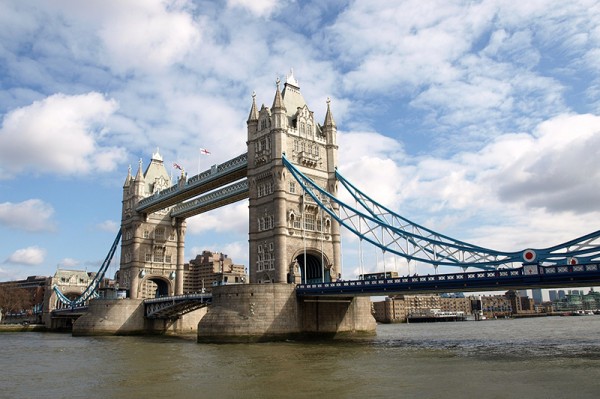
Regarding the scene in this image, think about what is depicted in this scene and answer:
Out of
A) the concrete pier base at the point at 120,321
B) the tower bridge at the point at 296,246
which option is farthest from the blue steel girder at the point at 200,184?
the concrete pier base at the point at 120,321

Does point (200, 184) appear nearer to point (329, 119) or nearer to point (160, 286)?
point (329, 119)

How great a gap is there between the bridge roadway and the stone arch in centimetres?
694

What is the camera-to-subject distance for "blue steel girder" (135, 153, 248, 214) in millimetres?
66312

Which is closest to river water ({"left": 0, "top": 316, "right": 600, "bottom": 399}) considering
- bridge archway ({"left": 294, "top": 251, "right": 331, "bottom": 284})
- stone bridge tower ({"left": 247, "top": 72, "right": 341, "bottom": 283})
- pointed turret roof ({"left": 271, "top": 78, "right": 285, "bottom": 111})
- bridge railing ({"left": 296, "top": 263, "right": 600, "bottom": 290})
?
bridge railing ({"left": 296, "top": 263, "right": 600, "bottom": 290})

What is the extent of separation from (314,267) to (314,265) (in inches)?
9.5

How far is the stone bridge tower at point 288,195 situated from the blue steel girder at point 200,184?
407cm

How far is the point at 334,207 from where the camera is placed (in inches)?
2363

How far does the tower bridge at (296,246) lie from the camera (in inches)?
1692

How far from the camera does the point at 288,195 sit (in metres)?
58.4

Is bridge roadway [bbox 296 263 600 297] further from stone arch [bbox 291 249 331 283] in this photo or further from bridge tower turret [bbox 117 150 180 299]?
bridge tower turret [bbox 117 150 180 299]

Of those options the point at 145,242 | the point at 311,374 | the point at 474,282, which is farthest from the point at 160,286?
the point at 311,374

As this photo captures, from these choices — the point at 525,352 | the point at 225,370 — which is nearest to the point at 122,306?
the point at 225,370

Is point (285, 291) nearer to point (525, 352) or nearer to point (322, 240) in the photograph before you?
point (322, 240)

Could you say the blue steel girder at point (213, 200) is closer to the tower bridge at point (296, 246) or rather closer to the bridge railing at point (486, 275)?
the tower bridge at point (296, 246)
